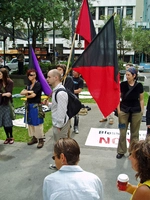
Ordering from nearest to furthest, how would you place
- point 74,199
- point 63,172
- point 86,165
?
point 74,199 < point 63,172 < point 86,165

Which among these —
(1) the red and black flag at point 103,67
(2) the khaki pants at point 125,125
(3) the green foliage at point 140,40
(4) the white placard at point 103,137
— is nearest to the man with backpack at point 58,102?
(1) the red and black flag at point 103,67

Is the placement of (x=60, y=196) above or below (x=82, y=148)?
above

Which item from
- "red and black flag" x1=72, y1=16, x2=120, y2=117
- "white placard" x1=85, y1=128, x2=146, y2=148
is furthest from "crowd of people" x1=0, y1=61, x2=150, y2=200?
"white placard" x1=85, y1=128, x2=146, y2=148

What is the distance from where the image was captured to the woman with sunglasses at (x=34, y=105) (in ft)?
18.2

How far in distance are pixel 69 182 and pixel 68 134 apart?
3.43 metres

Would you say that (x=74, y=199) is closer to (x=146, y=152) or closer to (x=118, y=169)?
(x=146, y=152)

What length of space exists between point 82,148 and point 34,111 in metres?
1.39

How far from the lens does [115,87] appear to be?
4492mm

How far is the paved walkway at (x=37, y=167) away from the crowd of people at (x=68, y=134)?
252mm

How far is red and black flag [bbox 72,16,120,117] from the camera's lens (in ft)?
14.7

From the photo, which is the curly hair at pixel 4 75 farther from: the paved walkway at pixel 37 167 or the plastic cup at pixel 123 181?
the plastic cup at pixel 123 181

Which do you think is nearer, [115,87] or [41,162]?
[115,87]

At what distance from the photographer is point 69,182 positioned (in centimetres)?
180

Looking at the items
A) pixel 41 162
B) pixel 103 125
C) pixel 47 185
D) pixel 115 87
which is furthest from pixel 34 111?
pixel 47 185
